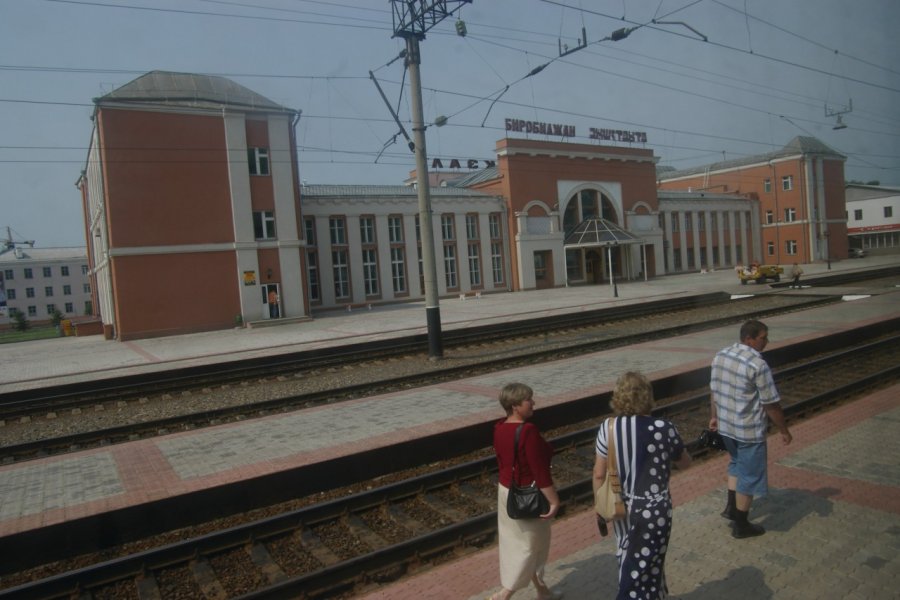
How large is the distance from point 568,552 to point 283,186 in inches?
1168

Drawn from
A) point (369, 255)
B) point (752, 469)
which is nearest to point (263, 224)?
point (369, 255)

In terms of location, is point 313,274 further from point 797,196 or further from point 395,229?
point 797,196

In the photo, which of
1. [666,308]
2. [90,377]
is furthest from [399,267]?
[90,377]

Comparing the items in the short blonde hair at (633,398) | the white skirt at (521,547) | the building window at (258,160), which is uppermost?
the building window at (258,160)

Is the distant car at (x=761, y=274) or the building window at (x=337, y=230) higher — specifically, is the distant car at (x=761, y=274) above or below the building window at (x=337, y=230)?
below

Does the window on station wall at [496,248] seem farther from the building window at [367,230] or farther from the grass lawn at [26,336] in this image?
the grass lawn at [26,336]

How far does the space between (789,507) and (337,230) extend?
115 feet

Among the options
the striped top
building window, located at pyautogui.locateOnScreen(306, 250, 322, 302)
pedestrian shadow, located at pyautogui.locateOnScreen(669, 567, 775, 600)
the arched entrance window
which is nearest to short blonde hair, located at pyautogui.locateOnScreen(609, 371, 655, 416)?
pedestrian shadow, located at pyautogui.locateOnScreen(669, 567, 775, 600)

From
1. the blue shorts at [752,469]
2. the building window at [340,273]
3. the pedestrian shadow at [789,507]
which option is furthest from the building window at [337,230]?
the blue shorts at [752,469]

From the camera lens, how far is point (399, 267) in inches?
1606

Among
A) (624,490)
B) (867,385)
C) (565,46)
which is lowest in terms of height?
(867,385)

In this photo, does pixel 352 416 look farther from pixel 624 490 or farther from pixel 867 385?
pixel 867 385

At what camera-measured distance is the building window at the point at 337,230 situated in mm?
38156

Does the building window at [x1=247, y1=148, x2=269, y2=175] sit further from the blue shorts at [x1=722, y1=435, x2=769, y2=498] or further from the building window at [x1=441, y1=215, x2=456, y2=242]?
the blue shorts at [x1=722, y1=435, x2=769, y2=498]
